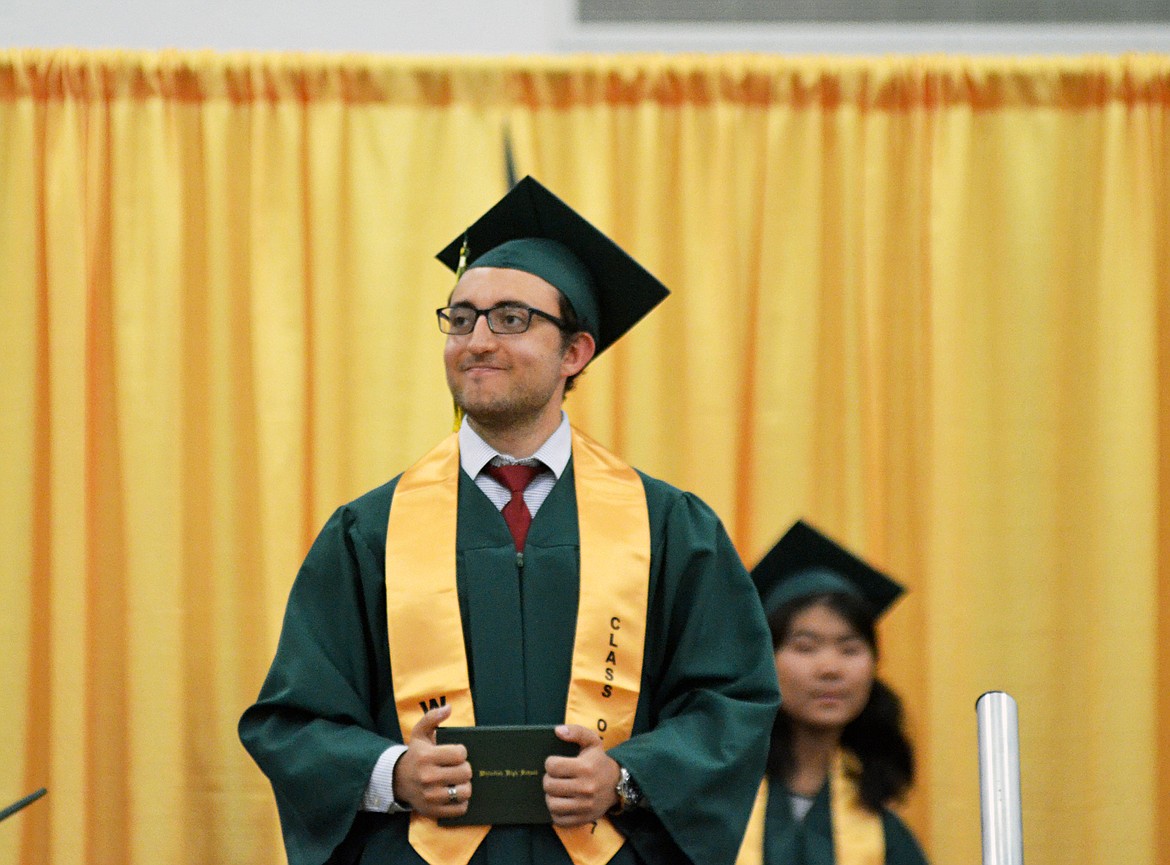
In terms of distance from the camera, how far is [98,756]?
3795 millimetres

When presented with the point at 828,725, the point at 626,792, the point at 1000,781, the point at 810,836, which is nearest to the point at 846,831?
the point at 810,836

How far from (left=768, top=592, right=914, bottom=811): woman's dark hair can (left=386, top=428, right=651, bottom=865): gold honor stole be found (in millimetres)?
857

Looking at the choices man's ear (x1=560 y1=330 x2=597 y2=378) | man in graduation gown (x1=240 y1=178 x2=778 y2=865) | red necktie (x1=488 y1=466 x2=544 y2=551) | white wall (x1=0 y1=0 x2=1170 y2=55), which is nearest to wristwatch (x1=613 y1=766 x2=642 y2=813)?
man in graduation gown (x1=240 y1=178 x2=778 y2=865)

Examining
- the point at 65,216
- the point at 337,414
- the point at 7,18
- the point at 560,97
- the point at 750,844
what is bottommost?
the point at 750,844

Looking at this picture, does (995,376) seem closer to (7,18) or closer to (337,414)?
(337,414)

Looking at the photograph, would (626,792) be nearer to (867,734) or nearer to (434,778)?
(434,778)

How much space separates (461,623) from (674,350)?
1716mm

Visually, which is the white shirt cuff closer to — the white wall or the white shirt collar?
the white shirt collar

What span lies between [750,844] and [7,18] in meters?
2.99

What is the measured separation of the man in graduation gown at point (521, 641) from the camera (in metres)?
2.20

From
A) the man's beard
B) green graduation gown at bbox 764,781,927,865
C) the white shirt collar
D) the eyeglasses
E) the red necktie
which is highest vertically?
the eyeglasses

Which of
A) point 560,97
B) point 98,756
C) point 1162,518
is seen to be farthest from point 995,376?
point 98,756

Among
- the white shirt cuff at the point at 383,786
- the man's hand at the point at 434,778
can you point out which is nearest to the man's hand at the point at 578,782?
the man's hand at the point at 434,778

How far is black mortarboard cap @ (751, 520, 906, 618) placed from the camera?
326 cm
